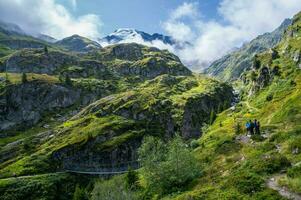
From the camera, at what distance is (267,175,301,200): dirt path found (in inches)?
1469

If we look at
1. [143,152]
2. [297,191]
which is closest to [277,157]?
[297,191]

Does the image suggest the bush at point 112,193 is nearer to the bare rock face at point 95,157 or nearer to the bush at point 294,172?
the bush at point 294,172

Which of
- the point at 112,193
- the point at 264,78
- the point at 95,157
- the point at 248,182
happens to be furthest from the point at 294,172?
the point at 95,157

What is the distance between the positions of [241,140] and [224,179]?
2787 cm

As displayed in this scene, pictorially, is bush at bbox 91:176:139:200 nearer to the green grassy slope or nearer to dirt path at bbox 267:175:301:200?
the green grassy slope

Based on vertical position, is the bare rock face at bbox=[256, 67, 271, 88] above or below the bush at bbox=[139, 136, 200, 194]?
above

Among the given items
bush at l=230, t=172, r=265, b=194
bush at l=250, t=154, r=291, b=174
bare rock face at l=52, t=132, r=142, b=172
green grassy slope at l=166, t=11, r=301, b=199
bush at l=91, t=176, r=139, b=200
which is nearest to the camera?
green grassy slope at l=166, t=11, r=301, b=199

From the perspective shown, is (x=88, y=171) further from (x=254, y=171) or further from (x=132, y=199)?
(x=254, y=171)

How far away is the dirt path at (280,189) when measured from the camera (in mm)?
37316

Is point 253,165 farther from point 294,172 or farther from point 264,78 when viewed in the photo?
point 264,78

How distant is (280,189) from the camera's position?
40156mm

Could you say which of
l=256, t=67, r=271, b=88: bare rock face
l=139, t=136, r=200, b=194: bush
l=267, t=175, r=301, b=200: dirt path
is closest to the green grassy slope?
l=267, t=175, r=301, b=200: dirt path

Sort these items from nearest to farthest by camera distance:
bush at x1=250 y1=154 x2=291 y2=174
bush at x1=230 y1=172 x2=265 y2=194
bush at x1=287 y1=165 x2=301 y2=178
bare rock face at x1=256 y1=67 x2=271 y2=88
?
bush at x1=287 y1=165 x2=301 y2=178 < bush at x1=230 y1=172 x2=265 y2=194 < bush at x1=250 y1=154 x2=291 y2=174 < bare rock face at x1=256 y1=67 x2=271 y2=88

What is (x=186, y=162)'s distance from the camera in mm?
63531
